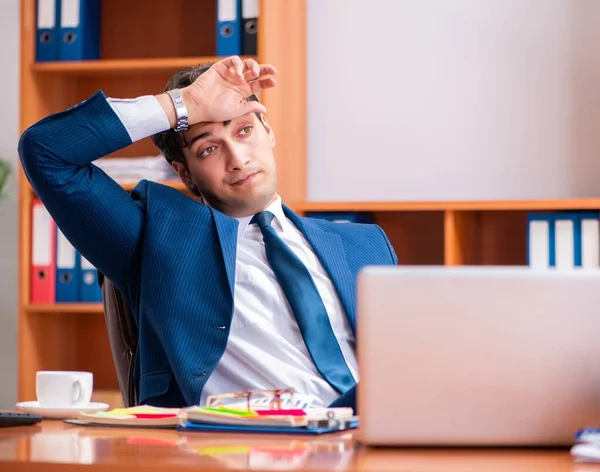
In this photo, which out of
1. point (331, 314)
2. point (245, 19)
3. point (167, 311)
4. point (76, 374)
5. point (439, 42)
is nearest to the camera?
point (76, 374)

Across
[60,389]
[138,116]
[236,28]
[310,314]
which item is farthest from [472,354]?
[236,28]

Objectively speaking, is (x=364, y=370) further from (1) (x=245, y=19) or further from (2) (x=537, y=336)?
(1) (x=245, y=19)

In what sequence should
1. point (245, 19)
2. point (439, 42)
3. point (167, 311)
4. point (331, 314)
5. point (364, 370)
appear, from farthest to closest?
point (439, 42) < point (245, 19) < point (331, 314) < point (167, 311) < point (364, 370)

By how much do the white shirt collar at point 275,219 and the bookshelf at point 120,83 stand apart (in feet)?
3.77

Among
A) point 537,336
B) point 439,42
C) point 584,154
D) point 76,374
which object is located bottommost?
point 76,374

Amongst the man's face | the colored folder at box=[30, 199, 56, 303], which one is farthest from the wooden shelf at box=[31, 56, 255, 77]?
the man's face

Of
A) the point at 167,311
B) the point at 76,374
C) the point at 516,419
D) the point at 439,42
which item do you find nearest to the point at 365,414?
the point at 516,419

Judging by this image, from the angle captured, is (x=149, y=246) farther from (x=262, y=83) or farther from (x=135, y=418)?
(x=135, y=418)

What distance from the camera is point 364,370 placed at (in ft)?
3.31

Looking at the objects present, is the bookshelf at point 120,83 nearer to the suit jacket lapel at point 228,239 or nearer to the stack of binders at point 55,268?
the stack of binders at point 55,268

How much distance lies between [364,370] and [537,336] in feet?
0.61

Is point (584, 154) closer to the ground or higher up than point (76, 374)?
higher up

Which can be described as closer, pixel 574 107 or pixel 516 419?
pixel 516 419

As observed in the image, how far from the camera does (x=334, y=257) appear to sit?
204 centimetres
